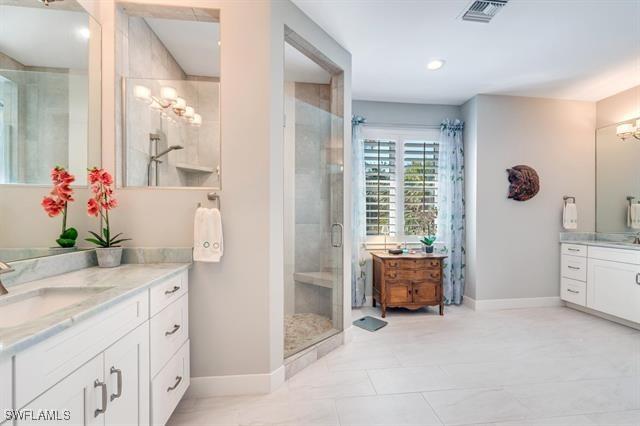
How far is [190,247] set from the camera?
6.10 feet

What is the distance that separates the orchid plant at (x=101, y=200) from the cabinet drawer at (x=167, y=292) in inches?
17.7

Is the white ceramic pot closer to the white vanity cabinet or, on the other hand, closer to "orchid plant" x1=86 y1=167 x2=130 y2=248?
"orchid plant" x1=86 y1=167 x2=130 y2=248

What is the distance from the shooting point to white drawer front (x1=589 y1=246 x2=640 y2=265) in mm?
2934

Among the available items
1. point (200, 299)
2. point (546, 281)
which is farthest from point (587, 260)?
point (200, 299)

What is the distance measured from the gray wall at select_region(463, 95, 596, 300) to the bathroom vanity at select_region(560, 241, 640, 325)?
0.16 m

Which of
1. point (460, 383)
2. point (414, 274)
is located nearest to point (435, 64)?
point (414, 274)

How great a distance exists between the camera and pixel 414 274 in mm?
3393

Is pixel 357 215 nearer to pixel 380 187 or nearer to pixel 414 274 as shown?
pixel 380 187

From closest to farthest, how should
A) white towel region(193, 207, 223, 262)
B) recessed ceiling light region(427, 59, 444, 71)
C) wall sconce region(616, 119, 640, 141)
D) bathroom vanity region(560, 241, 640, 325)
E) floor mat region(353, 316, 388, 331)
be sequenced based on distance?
white towel region(193, 207, 223, 262), recessed ceiling light region(427, 59, 444, 71), bathroom vanity region(560, 241, 640, 325), floor mat region(353, 316, 388, 331), wall sconce region(616, 119, 640, 141)

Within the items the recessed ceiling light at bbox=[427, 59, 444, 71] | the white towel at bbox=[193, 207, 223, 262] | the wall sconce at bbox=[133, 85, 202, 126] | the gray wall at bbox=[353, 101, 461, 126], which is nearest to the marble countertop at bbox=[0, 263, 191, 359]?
the white towel at bbox=[193, 207, 223, 262]

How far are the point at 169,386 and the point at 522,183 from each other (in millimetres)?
4082

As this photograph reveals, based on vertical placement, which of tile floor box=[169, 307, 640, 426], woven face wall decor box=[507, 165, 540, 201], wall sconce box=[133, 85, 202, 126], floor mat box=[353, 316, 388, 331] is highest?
wall sconce box=[133, 85, 202, 126]

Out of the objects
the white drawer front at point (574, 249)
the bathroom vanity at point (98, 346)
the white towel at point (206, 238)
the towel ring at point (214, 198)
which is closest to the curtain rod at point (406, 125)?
the white drawer front at point (574, 249)

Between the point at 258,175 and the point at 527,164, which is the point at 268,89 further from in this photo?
the point at 527,164
